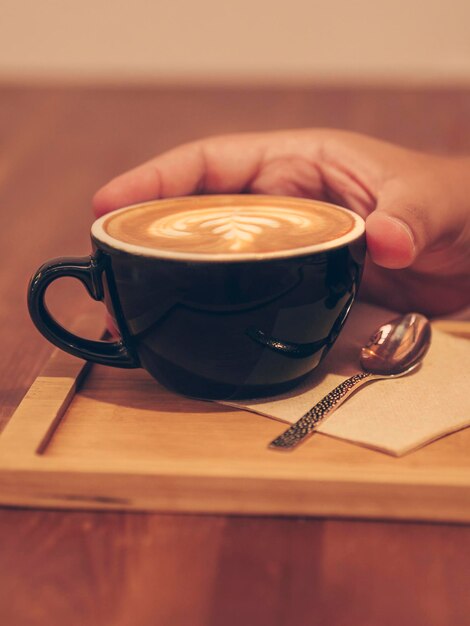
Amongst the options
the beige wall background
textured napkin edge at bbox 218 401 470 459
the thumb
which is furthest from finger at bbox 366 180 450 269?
the beige wall background

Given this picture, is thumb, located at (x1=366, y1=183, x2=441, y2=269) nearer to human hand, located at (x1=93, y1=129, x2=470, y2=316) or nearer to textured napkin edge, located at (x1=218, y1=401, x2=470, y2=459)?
human hand, located at (x1=93, y1=129, x2=470, y2=316)

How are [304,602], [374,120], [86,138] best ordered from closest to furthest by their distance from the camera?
[304,602] < [86,138] < [374,120]

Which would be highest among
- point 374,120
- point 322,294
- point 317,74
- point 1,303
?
point 322,294

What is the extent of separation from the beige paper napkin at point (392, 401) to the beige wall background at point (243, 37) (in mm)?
2017

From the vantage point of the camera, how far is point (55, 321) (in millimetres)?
585

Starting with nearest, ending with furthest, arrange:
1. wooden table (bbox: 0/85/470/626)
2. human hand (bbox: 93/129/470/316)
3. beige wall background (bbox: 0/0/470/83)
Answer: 1. wooden table (bbox: 0/85/470/626)
2. human hand (bbox: 93/129/470/316)
3. beige wall background (bbox: 0/0/470/83)

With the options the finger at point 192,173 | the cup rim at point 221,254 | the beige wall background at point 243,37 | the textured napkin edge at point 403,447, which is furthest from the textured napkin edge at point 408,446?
the beige wall background at point 243,37

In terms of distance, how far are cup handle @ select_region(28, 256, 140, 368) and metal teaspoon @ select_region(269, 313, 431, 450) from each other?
5.3 inches

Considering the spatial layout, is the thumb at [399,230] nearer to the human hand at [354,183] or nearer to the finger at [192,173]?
the human hand at [354,183]

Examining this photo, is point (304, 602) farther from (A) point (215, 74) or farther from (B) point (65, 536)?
(A) point (215, 74)

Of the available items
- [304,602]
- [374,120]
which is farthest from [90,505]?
[374,120]

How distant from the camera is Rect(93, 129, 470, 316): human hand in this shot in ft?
2.39

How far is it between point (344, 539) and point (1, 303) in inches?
18.6

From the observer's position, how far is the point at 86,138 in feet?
4.88
